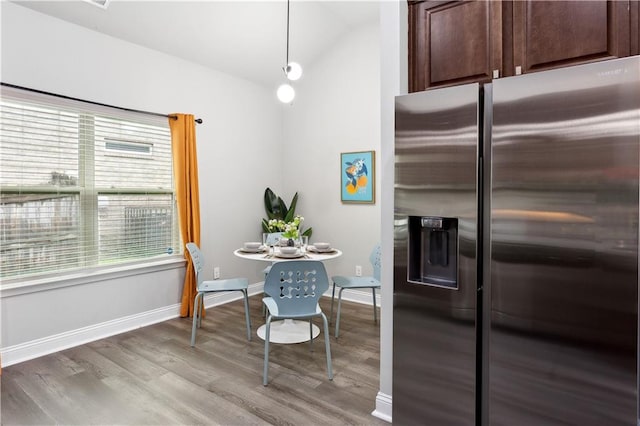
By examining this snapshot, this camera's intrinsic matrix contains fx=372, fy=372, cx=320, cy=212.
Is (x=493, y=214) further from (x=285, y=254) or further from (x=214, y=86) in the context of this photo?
(x=214, y=86)

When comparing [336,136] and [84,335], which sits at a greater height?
[336,136]

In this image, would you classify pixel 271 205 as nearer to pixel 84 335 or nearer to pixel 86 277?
pixel 86 277

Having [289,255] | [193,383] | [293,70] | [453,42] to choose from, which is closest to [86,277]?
[193,383]

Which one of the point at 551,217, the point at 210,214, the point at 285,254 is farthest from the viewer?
the point at 210,214

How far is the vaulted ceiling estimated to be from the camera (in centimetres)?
327

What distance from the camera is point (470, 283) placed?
1653 millimetres

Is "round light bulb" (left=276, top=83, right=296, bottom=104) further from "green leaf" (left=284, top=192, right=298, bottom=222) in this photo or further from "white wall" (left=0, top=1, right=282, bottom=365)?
"green leaf" (left=284, top=192, right=298, bottom=222)

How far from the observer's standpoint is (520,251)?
154 centimetres

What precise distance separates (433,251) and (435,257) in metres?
0.03

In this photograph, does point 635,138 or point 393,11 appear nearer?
point 635,138

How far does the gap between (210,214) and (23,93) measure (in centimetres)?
204

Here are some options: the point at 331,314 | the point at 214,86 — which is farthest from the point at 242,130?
the point at 331,314

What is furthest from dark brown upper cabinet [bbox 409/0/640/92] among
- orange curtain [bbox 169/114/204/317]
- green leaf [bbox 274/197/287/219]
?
green leaf [bbox 274/197/287/219]

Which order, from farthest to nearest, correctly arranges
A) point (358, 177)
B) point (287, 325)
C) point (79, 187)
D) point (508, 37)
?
point (358, 177) < point (287, 325) < point (79, 187) < point (508, 37)
